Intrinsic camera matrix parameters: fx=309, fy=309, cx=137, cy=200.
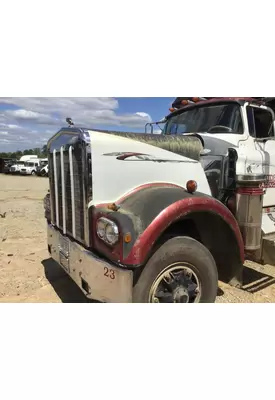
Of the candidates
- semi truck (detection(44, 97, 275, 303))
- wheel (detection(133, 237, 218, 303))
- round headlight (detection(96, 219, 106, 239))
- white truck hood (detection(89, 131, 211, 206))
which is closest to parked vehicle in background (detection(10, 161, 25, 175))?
semi truck (detection(44, 97, 275, 303))

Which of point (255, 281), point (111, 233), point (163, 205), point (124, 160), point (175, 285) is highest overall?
point (124, 160)

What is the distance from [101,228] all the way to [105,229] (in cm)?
8

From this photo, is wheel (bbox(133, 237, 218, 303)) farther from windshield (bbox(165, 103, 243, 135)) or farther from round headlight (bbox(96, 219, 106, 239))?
windshield (bbox(165, 103, 243, 135))

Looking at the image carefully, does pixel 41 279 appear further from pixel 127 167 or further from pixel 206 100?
pixel 206 100

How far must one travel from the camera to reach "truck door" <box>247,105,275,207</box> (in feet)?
12.7

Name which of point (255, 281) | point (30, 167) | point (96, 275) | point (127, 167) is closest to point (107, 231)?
point (96, 275)

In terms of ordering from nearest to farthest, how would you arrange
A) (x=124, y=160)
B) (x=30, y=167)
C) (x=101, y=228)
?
(x=101, y=228) < (x=124, y=160) < (x=30, y=167)

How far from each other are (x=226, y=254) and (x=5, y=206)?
31.2 ft

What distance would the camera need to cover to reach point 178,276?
9.33 ft

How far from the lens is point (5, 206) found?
1099cm

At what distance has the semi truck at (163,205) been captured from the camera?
8.52 feet

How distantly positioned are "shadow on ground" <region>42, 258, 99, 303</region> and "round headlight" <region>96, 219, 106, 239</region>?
1.18 m

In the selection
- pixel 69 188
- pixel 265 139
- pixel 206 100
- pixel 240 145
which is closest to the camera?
pixel 69 188

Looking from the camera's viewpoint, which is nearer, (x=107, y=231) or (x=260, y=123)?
(x=107, y=231)
